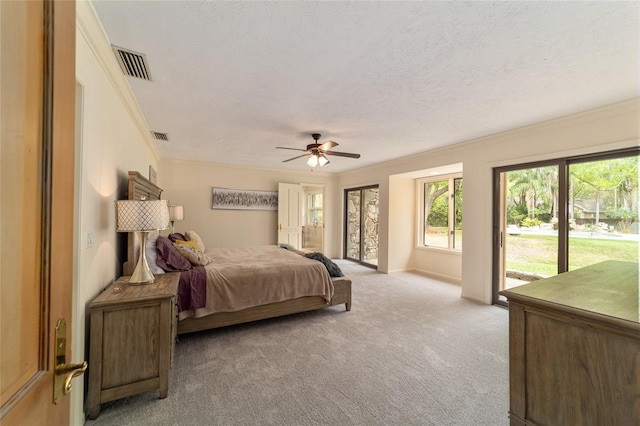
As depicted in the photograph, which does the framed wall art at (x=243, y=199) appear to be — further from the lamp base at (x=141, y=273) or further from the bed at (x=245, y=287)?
the lamp base at (x=141, y=273)

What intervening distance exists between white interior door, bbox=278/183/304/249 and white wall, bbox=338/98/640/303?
6.44 feet

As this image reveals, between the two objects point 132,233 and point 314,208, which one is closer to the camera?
point 132,233

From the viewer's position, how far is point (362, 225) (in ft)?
23.2

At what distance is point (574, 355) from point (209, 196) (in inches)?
248

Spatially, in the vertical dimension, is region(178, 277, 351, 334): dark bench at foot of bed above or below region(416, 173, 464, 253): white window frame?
below

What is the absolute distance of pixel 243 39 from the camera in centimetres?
183

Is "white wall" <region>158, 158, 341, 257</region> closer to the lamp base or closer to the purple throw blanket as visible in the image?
the purple throw blanket

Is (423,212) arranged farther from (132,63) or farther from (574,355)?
(132,63)

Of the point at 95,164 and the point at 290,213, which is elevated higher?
the point at 95,164

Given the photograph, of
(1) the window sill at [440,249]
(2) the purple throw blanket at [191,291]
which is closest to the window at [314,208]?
(1) the window sill at [440,249]

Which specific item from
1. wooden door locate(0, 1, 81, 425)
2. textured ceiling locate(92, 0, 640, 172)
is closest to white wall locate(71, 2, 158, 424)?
textured ceiling locate(92, 0, 640, 172)

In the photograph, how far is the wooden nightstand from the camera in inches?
68.7

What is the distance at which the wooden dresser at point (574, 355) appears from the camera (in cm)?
100

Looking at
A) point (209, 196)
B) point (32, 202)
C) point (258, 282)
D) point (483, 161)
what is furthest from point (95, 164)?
point (483, 161)
